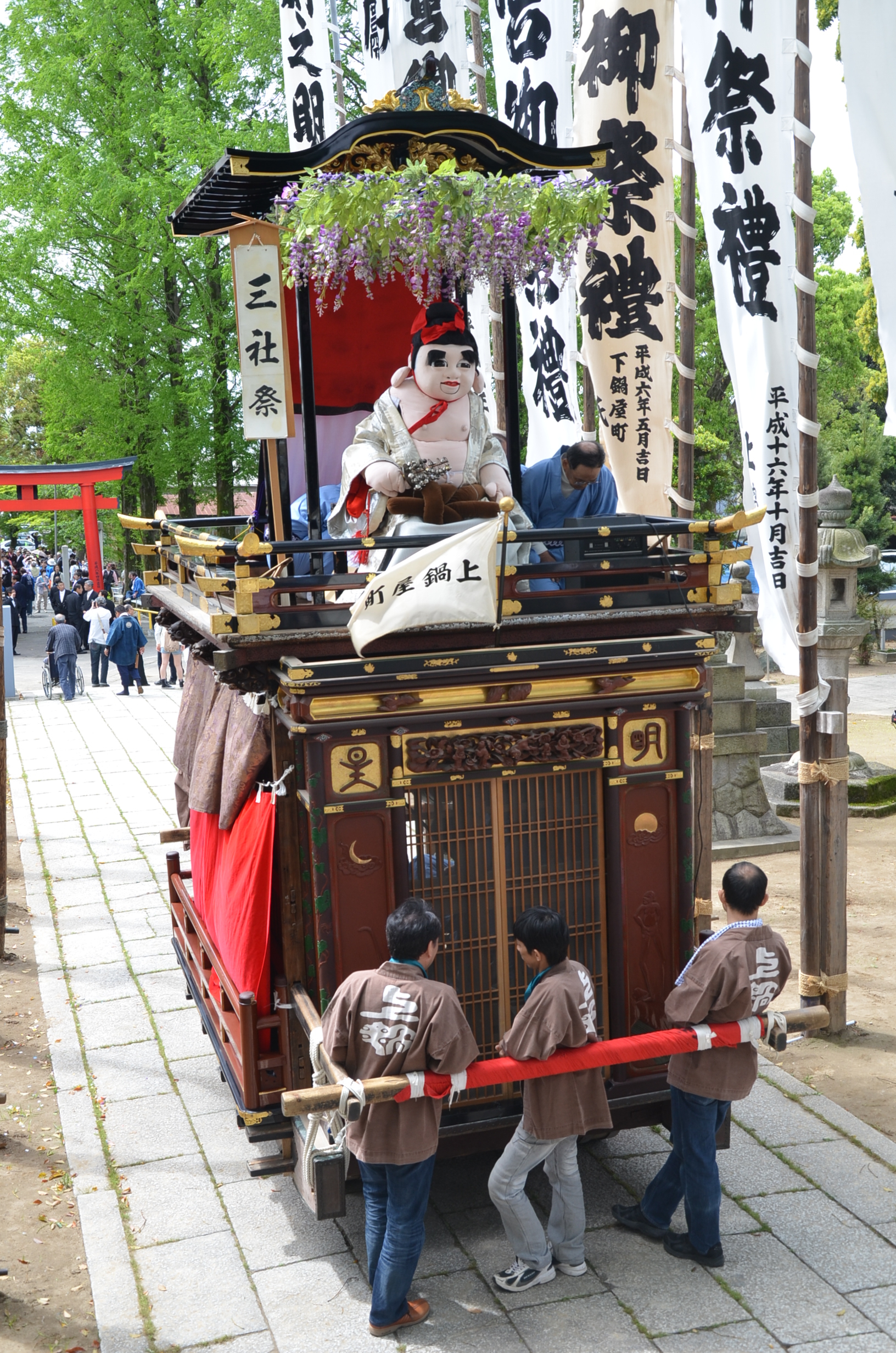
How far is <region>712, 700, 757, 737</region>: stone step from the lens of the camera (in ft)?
41.4

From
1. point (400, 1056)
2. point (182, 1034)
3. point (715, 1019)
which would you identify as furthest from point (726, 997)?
point (182, 1034)

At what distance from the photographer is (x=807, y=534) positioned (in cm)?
744

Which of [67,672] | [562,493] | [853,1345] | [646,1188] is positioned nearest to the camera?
[853,1345]

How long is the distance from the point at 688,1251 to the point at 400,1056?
5.95 feet

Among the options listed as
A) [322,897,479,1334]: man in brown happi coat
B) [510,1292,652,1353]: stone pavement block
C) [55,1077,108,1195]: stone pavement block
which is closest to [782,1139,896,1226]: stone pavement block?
[510,1292,652,1353]: stone pavement block

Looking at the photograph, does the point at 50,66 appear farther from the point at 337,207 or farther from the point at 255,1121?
the point at 255,1121

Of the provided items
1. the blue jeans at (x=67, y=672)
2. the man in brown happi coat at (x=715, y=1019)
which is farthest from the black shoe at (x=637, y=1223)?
the blue jeans at (x=67, y=672)

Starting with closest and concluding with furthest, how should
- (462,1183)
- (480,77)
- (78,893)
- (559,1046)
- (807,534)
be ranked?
(559,1046) → (462,1183) → (807,534) → (78,893) → (480,77)

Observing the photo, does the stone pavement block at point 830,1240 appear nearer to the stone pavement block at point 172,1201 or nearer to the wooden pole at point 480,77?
the stone pavement block at point 172,1201

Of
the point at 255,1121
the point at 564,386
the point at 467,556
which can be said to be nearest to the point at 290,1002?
the point at 255,1121

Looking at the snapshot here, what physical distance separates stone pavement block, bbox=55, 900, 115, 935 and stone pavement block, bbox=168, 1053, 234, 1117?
271 centimetres

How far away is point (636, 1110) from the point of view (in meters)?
6.01

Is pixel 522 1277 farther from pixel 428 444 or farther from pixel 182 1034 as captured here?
pixel 428 444

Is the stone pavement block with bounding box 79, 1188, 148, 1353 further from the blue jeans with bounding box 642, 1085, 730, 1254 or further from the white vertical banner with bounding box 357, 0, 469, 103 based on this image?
the white vertical banner with bounding box 357, 0, 469, 103
